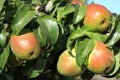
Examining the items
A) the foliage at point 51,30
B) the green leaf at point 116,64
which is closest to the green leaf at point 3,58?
the foliage at point 51,30

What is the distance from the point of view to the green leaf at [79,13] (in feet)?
3.46

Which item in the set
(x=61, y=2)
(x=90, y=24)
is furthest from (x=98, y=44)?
(x=61, y=2)

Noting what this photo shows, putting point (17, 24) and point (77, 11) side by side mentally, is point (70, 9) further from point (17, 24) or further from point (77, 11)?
point (17, 24)

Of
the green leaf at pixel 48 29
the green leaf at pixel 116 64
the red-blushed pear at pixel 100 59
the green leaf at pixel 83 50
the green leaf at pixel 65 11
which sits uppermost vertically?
the green leaf at pixel 65 11

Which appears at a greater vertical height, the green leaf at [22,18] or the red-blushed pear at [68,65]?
the green leaf at [22,18]

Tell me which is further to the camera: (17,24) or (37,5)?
(37,5)

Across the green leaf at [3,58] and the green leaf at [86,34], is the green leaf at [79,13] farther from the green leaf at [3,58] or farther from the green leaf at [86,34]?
the green leaf at [3,58]

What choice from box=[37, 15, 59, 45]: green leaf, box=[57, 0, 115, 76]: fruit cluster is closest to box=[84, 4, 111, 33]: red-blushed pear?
box=[57, 0, 115, 76]: fruit cluster

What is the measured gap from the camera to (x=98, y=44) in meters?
1.04

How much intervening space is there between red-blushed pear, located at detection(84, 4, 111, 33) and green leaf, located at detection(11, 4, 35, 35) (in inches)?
6.4

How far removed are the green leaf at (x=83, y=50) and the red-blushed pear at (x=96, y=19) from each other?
0.05m

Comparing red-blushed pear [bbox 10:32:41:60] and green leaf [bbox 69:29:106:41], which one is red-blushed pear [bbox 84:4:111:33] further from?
red-blushed pear [bbox 10:32:41:60]

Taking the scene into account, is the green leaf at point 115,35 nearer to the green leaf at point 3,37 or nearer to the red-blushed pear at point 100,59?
the red-blushed pear at point 100,59

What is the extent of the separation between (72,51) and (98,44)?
0.08 meters
